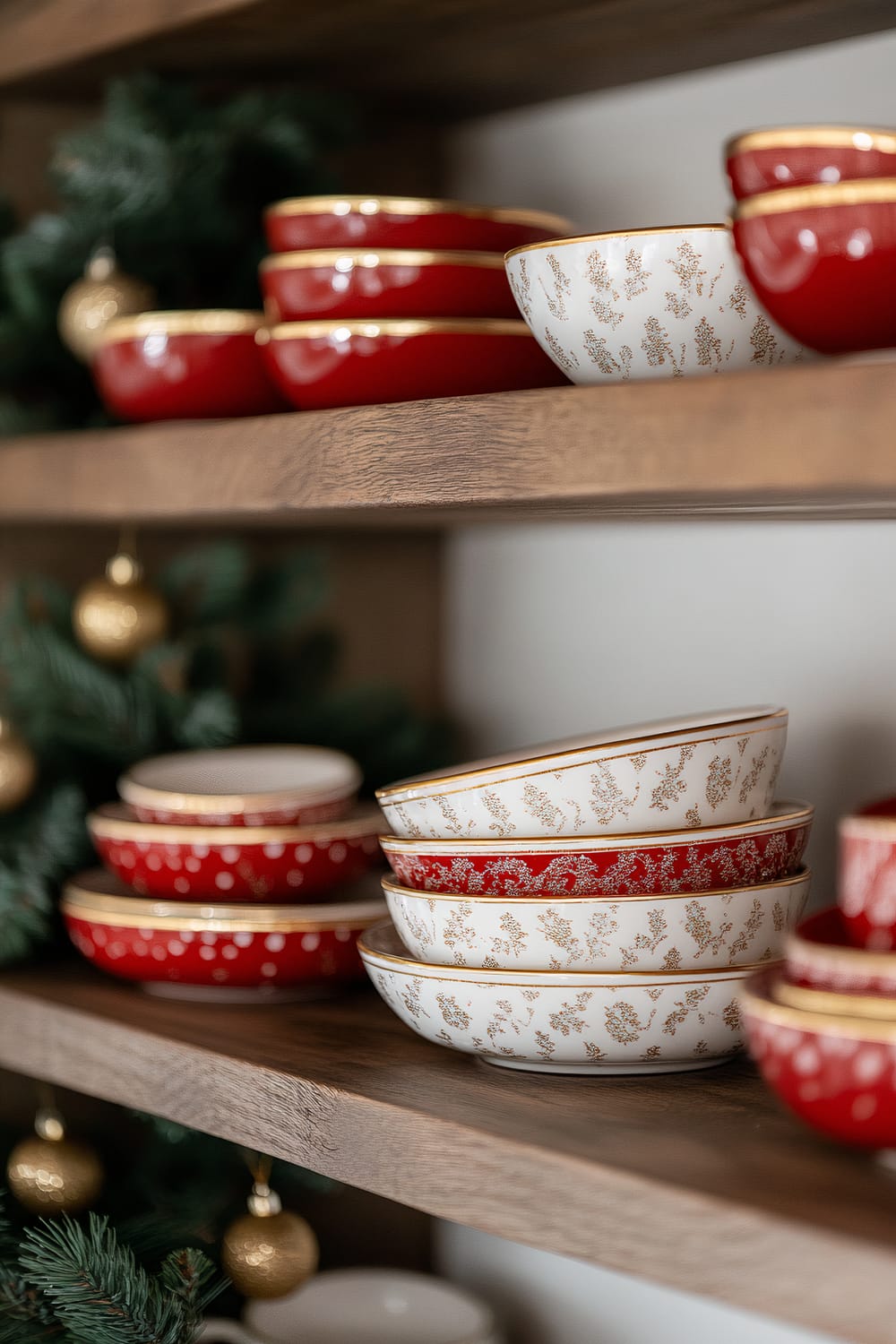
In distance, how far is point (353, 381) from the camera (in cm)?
83

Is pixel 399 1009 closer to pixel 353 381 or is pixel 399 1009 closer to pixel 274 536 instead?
pixel 353 381

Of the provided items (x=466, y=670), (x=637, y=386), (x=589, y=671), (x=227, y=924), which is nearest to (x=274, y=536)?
(x=466, y=670)

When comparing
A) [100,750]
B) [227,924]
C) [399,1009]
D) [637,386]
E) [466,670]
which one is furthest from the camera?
[466,670]

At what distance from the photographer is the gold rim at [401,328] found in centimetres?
82

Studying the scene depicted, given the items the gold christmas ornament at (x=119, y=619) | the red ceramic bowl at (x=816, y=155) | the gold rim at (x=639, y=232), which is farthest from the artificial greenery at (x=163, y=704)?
the red ceramic bowl at (x=816, y=155)

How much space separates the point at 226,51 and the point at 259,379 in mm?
237

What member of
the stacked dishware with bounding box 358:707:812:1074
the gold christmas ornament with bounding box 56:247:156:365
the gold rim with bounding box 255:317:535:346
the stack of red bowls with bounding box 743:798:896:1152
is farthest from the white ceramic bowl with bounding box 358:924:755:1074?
the gold christmas ornament with bounding box 56:247:156:365

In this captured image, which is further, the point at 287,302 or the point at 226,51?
A: the point at 226,51

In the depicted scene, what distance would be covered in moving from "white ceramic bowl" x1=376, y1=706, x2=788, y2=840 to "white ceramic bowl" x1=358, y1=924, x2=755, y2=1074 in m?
0.07

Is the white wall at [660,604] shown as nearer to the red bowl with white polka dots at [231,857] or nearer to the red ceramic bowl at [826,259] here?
the red bowl with white polka dots at [231,857]

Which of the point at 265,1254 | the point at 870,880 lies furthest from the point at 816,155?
the point at 265,1254

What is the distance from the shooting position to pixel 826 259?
0.58 metres

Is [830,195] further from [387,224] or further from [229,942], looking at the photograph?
[229,942]

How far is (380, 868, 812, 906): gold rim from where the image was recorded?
2.43 ft
